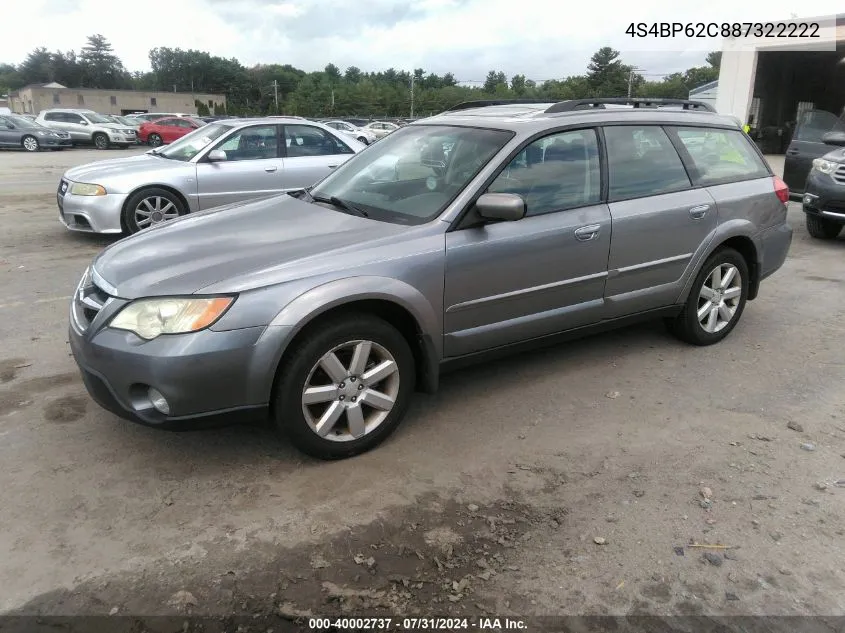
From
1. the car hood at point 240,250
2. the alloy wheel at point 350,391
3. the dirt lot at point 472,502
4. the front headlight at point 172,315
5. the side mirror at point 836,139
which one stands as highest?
the side mirror at point 836,139

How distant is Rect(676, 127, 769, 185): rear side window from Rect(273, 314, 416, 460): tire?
263cm

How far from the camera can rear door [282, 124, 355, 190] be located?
328 inches

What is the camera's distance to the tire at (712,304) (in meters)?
4.62

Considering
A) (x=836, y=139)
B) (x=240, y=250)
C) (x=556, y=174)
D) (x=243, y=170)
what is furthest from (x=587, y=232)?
(x=836, y=139)

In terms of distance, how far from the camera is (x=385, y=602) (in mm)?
2377

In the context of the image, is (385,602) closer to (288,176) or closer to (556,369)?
(556,369)

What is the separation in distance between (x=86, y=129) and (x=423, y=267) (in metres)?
30.5

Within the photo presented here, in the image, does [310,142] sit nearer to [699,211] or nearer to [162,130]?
[699,211]

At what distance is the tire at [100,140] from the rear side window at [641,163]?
29691mm

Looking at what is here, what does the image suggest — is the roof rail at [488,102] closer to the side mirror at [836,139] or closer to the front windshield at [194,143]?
the front windshield at [194,143]

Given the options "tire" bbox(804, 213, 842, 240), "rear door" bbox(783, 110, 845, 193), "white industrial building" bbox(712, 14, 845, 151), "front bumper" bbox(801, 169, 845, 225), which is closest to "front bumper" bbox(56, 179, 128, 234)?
"front bumper" bbox(801, 169, 845, 225)

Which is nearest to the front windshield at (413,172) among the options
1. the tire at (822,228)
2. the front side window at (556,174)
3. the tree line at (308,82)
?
the front side window at (556,174)

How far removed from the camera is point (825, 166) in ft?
27.3

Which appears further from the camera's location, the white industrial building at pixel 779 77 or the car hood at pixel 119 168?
the white industrial building at pixel 779 77
